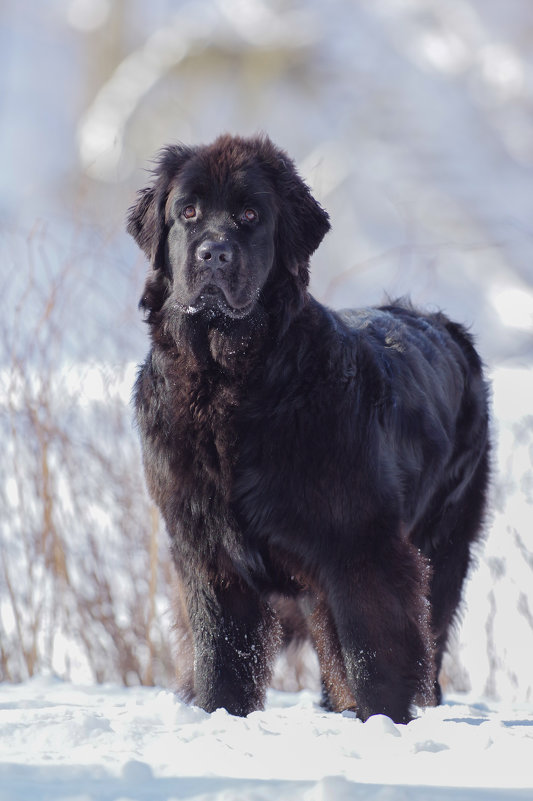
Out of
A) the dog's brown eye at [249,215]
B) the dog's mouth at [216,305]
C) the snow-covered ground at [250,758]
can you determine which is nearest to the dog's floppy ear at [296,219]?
the dog's brown eye at [249,215]

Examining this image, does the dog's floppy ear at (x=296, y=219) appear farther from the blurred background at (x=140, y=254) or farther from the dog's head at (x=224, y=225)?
the blurred background at (x=140, y=254)

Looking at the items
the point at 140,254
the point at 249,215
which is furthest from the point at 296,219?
the point at 140,254

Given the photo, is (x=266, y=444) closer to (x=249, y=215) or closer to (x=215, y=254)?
(x=215, y=254)

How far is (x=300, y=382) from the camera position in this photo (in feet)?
9.82

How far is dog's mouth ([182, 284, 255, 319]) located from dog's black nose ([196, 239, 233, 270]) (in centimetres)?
8

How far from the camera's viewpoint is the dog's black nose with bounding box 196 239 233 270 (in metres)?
2.87

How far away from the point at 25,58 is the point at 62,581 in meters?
18.5

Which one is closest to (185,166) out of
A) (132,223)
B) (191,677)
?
(132,223)

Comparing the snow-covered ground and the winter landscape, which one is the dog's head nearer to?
the winter landscape

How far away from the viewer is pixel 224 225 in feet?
9.87

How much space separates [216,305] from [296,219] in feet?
1.64

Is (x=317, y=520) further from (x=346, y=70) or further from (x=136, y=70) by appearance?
(x=136, y=70)

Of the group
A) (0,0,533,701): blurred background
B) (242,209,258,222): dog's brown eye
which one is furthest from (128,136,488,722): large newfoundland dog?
(0,0,533,701): blurred background

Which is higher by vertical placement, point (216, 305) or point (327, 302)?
point (327, 302)
